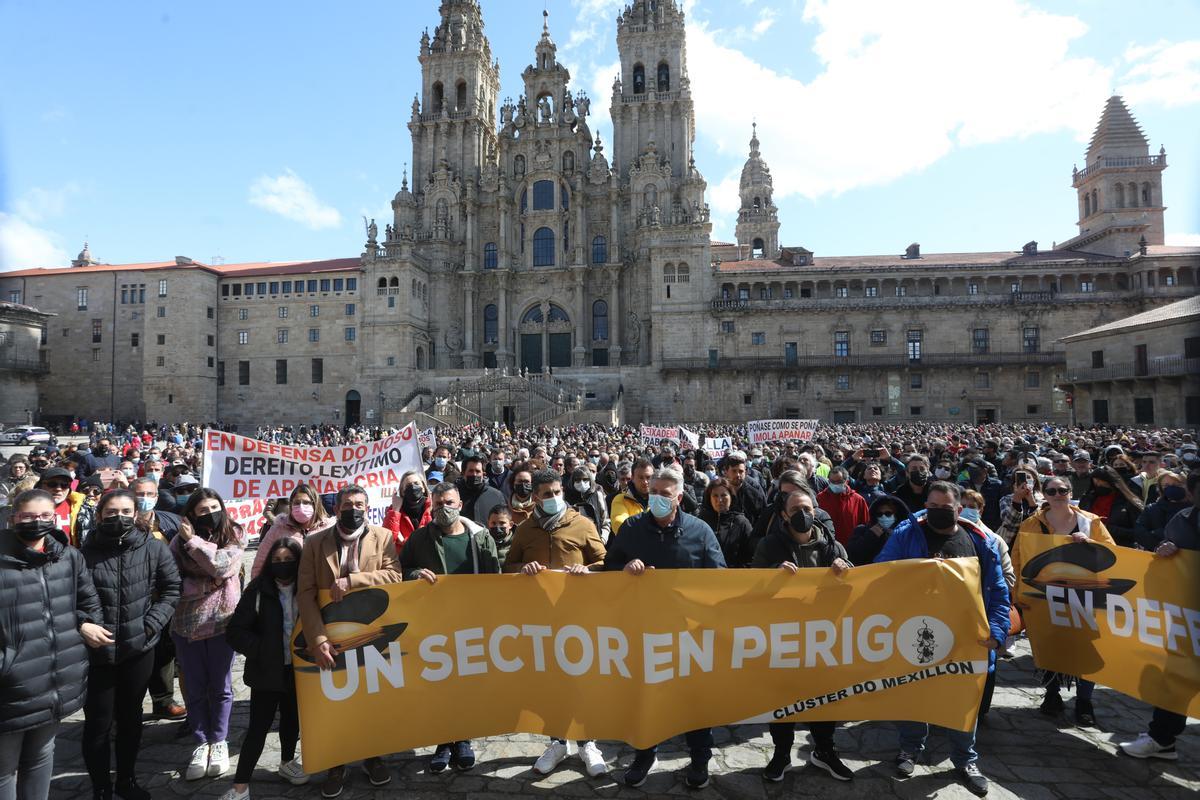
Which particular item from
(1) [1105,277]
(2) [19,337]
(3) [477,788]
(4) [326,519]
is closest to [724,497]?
(3) [477,788]

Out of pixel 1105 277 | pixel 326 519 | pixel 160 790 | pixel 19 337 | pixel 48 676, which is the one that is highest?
pixel 1105 277

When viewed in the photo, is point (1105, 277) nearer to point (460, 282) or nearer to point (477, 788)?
point (460, 282)

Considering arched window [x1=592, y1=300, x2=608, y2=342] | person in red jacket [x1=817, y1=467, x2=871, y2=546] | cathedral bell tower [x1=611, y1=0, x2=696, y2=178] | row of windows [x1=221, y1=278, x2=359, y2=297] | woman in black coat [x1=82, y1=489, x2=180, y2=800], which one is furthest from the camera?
arched window [x1=592, y1=300, x2=608, y2=342]

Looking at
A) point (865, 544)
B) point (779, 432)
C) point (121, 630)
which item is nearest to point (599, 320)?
point (779, 432)

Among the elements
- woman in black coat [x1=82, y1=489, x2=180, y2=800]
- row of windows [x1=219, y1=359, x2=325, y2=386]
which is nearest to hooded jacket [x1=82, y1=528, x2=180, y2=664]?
woman in black coat [x1=82, y1=489, x2=180, y2=800]

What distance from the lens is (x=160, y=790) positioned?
4.77m

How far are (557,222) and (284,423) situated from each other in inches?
1118

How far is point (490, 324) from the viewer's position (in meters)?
55.6

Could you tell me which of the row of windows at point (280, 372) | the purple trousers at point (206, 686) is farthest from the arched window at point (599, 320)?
the purple trousers at point (206, 686)

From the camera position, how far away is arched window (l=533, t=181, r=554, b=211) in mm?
54531

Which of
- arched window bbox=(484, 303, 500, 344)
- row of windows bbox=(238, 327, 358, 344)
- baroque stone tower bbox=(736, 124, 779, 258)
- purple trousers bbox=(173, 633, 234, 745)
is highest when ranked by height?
baroque stone tower bbox=(736, 124, 779, 258)

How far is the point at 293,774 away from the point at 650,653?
2913mm

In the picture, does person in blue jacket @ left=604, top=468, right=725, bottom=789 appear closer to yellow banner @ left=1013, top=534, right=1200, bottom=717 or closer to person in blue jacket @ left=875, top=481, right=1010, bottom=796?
person in blue jacket @ left=875, top=481, right=1010, bottom=796

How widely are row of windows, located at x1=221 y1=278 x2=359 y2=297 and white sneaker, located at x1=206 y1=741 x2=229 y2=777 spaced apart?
50.1 m
